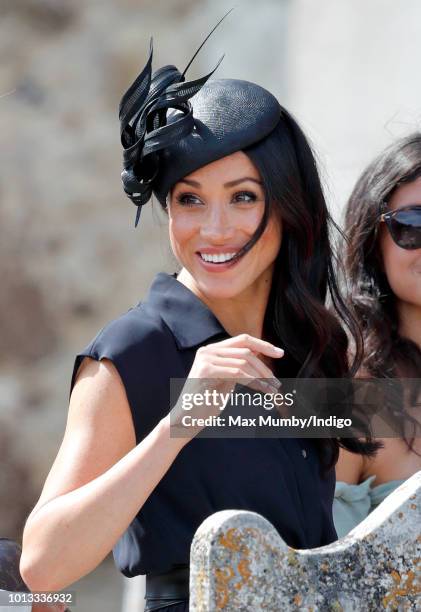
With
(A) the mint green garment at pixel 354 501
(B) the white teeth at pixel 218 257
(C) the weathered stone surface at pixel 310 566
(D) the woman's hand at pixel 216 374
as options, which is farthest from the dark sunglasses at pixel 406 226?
(C) the weathered stone surface at pixel 310 566

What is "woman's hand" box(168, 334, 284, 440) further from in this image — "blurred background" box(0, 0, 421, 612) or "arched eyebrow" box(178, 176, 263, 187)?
"blurred background" box(0, 0, 421, 612)

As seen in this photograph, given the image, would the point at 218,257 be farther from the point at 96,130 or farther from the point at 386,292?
the point at 96,130

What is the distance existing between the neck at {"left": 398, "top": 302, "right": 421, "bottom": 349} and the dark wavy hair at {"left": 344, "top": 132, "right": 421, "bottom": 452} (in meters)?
0.01

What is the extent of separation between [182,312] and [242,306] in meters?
0.19

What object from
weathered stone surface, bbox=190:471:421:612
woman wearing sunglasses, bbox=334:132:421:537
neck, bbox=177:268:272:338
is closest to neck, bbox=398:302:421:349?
woman wearing sunglasses, bbox=334:132:421:537

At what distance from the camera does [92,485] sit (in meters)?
2.19

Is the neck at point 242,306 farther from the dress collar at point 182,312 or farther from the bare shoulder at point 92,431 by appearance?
the bare shoulder at point 92,431

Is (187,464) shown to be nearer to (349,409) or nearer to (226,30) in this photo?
(349,409)

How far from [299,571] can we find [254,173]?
102cm

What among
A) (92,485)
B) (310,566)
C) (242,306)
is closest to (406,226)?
(242,306)

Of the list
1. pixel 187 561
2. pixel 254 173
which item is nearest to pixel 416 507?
pixel 187 561

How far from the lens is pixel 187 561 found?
234cm

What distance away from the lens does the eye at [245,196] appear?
2564mm

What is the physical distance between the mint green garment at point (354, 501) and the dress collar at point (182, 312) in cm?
69
